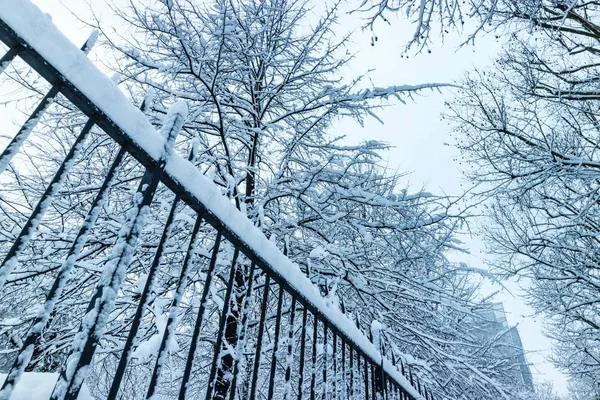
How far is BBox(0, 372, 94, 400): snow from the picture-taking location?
1.13 meters

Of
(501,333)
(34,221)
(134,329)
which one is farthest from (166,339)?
(501,333)

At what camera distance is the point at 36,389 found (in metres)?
1.22

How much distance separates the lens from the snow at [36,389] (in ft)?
3.69

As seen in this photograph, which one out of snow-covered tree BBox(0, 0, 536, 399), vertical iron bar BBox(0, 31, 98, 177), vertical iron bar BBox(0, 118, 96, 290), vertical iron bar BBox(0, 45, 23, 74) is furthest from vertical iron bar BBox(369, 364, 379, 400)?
vertical iron bar BBox(0, 45, 23, 74)

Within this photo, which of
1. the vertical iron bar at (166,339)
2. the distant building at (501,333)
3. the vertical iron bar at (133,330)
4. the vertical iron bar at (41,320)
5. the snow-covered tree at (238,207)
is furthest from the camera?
the distant building at (501,333)

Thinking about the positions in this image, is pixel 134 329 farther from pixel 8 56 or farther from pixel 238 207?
pixel 238 207

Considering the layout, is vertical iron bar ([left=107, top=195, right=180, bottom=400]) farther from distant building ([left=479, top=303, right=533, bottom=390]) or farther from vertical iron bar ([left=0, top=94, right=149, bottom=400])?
distant building ([left=479, top=303, right=533, bottom=390])

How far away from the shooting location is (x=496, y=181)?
8.51 metres

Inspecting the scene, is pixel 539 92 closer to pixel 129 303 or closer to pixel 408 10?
pixel 408 10

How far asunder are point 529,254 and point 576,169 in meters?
3.50

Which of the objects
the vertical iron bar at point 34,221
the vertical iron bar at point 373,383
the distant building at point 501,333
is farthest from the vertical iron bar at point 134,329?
the distant building at point 501,333

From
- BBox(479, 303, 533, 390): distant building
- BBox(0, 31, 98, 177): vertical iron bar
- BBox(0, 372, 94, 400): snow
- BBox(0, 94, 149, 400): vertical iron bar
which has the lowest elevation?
BBox(0, 372, 94, 400): snow

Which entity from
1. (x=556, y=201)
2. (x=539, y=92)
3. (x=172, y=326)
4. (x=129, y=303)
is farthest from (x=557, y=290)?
(x=172, y=326)

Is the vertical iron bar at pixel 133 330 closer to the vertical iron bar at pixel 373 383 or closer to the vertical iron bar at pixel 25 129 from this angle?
the vertical iron bar at pixel 25 129
